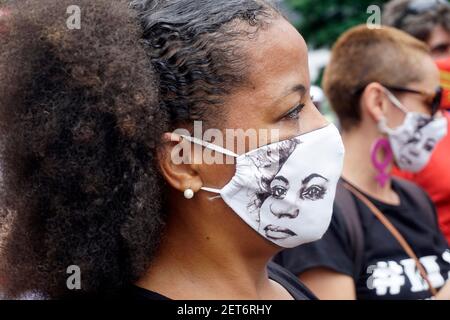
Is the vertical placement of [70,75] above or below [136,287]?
above

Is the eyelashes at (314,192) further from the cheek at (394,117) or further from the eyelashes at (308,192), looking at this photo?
the cheek at (394,117)

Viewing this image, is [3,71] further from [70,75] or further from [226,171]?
[226,171]

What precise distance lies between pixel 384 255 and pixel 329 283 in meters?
0.33

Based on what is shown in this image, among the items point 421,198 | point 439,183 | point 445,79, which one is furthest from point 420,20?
point 421,198

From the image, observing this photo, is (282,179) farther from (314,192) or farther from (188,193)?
(188,193)

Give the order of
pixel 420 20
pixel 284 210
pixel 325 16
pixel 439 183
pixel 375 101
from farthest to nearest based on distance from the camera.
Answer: pixel 325 16 < pixel 420 20 < pixel 439 183 < pixel 375 101 < pixel 284 210

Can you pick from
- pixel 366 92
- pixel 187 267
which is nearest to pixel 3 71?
pixel 187 267

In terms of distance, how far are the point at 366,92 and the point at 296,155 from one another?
1.65m

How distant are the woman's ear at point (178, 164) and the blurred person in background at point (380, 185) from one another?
1.09 m

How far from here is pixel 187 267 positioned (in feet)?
6.35

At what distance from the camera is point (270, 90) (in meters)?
1.83

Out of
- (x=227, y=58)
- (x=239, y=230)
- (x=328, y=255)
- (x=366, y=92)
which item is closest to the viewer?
(x=227, y=58)

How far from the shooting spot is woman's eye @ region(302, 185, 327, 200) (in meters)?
1.96

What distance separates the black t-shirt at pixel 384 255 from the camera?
110 inches
